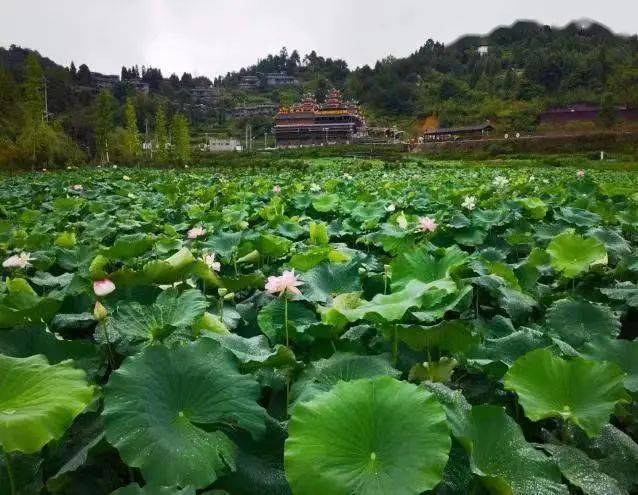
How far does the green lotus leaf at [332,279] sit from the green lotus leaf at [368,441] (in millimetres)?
871

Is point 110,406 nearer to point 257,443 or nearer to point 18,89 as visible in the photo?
point 257,443

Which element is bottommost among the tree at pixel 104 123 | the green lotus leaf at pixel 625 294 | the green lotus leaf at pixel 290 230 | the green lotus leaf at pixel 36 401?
the green lotus leaf at pixel 625 294

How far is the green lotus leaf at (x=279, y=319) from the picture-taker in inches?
54.4

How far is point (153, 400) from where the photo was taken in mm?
899

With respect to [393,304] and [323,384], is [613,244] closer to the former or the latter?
[393,304]

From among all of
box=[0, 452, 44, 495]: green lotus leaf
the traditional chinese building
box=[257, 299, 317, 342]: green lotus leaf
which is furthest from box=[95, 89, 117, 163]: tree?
box=[0, 452, 44, 495]: green lotus leaf

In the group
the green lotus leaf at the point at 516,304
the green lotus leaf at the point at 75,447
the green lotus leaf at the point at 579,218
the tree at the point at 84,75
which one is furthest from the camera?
the tree at the point at 84,75

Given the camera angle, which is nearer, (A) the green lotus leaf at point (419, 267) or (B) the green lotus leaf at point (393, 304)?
Answer: (B) the green lotus leaf at point (393, 304)

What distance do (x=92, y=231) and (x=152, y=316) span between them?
88.5 inches

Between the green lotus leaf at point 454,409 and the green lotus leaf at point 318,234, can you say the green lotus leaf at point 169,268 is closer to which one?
the green lotus leaf at point 454,409

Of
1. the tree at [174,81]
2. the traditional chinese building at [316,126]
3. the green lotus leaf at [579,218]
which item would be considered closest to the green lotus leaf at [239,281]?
the green lotus leaf at [579,218]

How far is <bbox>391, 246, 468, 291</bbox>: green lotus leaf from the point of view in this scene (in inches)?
68.6

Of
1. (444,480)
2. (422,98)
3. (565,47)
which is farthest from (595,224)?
(565,47)

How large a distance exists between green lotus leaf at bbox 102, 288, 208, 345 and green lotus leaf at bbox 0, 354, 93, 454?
0.28m
